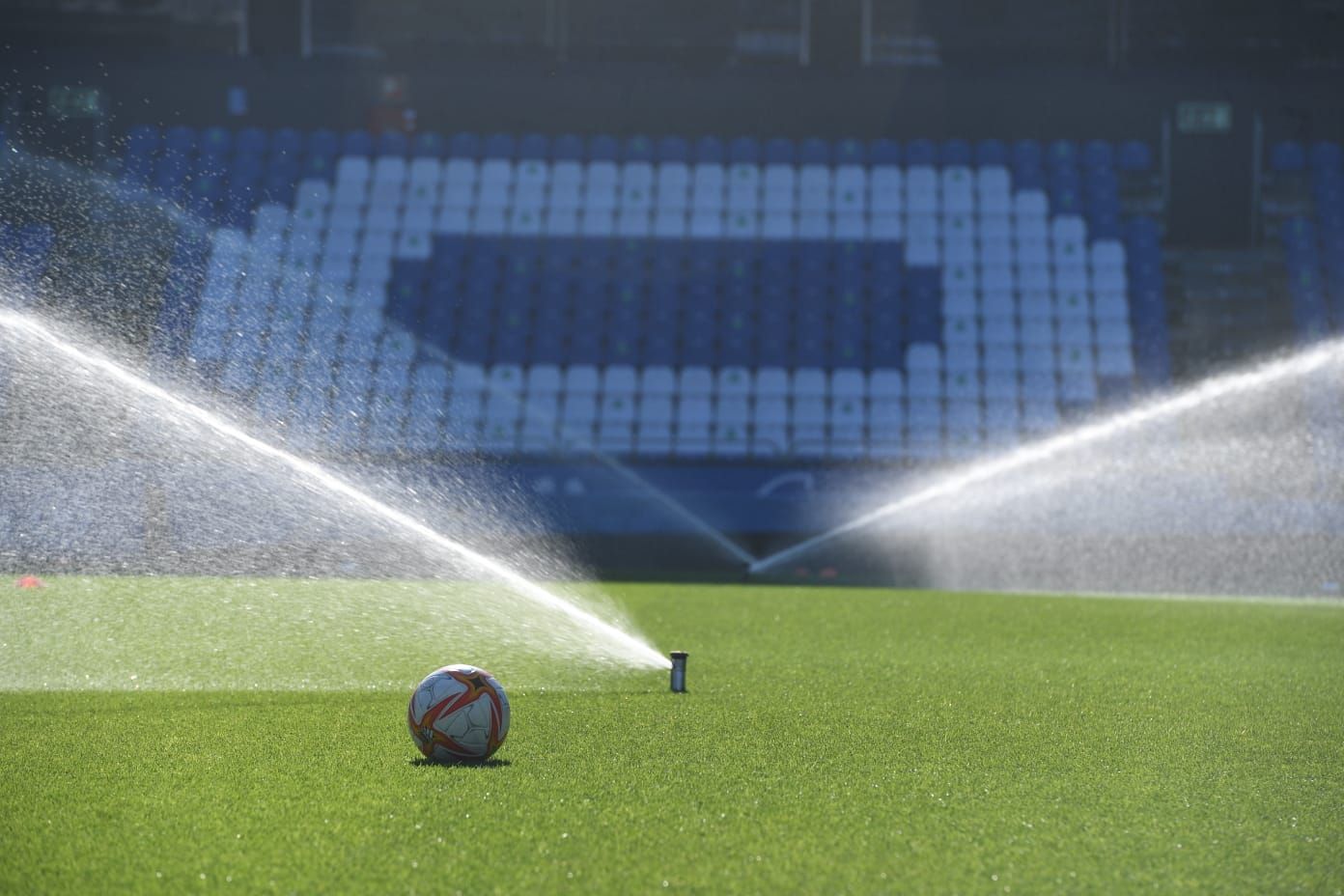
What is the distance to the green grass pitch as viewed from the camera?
412 cm

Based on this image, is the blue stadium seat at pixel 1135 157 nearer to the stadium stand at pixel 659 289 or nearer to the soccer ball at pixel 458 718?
the stadium stand at pixel 659 289

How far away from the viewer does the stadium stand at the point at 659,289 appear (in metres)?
20.7

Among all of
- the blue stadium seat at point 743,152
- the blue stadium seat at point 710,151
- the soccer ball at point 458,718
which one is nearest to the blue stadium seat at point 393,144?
the blue stadium seat at point 710,151

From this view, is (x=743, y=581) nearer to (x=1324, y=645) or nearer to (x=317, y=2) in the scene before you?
(x=1324, y=645)

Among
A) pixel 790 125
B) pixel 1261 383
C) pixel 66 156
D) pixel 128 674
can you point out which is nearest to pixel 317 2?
pixel 66 156

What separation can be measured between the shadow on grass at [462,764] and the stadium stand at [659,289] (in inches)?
557

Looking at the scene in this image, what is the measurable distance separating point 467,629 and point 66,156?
15840 mm

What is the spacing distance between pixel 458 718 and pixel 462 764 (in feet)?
0.51

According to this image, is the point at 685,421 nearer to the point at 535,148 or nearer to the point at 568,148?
the point at 568,148

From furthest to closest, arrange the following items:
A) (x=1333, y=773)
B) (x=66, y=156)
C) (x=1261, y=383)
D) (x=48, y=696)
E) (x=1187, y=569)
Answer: (x=66, y=156) → (x=1261, y=383) → (x=1187, y=569) → (x=48, y=696) → (x=1333, y=773)

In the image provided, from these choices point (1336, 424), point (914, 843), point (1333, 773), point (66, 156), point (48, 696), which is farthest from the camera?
point (66, 156)

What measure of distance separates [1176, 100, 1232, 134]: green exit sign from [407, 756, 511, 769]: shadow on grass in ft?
64.6

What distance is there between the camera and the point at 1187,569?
18281 mm

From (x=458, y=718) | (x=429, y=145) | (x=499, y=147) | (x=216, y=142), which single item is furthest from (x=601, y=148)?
(x=458, y=718)
